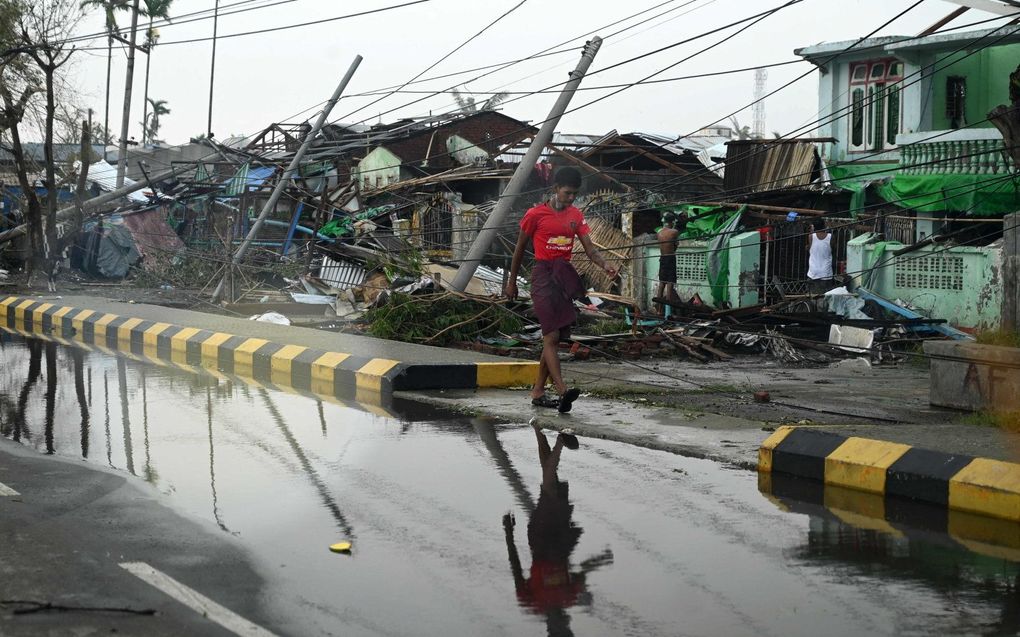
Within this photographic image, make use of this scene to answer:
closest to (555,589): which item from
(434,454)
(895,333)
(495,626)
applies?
(495,626)

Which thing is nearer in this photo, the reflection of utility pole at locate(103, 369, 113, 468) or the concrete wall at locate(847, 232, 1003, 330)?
the reflection of utility pole at locate(103, 369, 113, 468)

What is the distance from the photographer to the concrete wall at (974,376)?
370 inches

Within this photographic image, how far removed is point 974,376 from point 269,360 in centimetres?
734

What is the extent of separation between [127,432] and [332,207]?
74.1 ft

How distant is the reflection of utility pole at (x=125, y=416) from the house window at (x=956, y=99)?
20.3 meters

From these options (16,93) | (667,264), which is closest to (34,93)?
(16,93)

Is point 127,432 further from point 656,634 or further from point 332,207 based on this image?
point 332,207

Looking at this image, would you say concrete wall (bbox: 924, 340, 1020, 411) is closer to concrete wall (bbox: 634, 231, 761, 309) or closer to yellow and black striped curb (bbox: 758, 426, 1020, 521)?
yellow and black striped curb (bbox: 758, 426, 1020, 521)

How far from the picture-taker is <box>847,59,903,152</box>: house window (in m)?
28.2

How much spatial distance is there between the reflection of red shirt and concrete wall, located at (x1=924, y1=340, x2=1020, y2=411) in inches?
216

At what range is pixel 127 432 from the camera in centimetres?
883

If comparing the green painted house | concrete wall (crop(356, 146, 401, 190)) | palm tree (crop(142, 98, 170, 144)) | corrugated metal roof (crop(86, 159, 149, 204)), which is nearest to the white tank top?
the green painted house

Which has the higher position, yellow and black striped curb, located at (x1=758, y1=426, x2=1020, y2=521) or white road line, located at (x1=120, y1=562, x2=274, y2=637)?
yellow and black striped curb, located at (x1=758, y1=426, x2=1020, y2=521)

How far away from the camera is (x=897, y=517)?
20.4 ft
